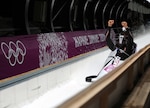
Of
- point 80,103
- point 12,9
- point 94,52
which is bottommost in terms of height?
point 94,52

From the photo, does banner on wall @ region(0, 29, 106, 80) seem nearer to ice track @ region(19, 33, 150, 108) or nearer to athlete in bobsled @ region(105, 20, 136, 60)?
ice track @ region(19, 33, 150, 108)

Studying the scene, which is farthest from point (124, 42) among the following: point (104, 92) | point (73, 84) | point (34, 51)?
point (104, 92)

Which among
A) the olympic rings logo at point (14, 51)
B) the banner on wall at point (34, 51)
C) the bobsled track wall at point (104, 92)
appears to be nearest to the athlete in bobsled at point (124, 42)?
the banner on wall at point (34, 51)

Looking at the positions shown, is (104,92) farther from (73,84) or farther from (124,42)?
(124,42)

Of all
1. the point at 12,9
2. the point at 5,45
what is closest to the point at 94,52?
the point at 12,9

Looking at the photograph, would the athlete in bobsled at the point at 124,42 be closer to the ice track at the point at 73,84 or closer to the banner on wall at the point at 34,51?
the ice track at the point at 73,84

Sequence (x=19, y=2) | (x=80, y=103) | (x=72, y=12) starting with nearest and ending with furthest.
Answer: (x=80, y=103)
(x=19, y=2)
(x=72, y=12)

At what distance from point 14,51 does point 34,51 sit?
0.53 m

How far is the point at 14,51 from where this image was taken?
3652 mm

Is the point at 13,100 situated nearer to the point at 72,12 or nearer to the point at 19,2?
the point at 19,2

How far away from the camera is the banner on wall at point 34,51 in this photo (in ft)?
11.5

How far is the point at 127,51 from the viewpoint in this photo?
6457 mm

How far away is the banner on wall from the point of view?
3490mm

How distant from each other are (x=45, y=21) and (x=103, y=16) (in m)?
6.87
